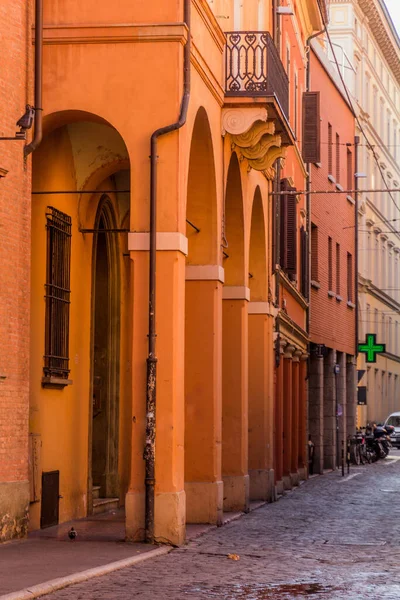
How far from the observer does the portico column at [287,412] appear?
1156 inches

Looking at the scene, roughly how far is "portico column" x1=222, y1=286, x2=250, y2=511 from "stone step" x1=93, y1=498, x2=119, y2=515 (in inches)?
65.7

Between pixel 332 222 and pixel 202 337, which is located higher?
pixel 332 222

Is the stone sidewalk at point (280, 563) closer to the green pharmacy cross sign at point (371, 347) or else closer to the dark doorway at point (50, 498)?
the dark doorway at point (50, 498)

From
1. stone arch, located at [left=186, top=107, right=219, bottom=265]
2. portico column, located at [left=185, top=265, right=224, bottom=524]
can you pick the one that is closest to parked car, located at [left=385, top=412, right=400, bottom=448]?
portico column, located at [left=185, top=265, right=224, bottom=524]

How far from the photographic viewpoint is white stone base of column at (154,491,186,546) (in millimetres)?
15562

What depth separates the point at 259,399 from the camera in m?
25.0

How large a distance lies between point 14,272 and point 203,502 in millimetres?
4941

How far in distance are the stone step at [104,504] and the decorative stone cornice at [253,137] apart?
17.9 ft

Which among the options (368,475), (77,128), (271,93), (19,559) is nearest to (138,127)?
(77,128)

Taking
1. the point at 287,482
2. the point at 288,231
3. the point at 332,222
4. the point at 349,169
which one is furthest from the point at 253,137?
the point at 349,169

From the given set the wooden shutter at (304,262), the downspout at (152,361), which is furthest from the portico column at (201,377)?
the wooden shutter at (304,262)

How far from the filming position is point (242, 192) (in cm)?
2216

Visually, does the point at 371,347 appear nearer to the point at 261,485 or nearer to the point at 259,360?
the point at 259,360

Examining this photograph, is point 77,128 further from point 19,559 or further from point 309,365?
point 309,365
